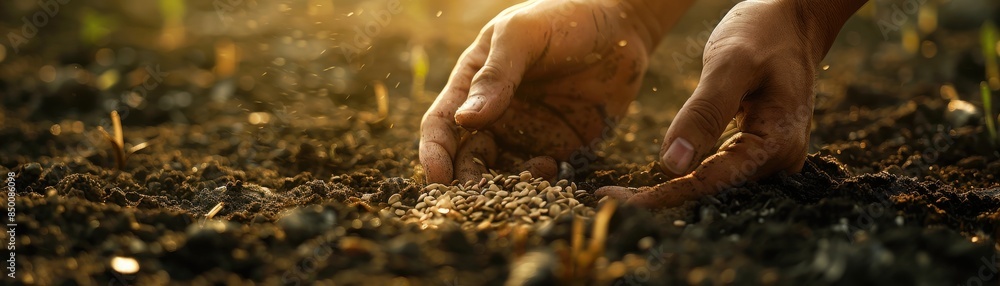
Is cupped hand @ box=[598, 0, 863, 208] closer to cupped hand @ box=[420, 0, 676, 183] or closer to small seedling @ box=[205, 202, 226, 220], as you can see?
cupped hand @ box=[420, 0, 676, 183]

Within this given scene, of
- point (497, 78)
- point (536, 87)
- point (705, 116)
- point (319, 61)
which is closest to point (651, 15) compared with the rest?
point (536, 87)

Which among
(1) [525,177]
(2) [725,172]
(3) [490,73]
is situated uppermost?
(3) [490,73]

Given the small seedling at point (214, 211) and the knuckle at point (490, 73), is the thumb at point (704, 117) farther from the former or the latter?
the small seedling at point (214, 211)

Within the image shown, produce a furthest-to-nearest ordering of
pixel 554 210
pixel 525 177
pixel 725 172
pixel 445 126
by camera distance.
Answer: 1. pixel 445 126
2. pixel 525 177
3. pixel 725 172
4. pixel 554 210

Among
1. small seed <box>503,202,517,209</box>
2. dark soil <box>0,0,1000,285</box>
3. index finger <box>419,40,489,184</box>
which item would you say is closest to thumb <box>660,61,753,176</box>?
dark soil <box>0,0,1000,285</box>

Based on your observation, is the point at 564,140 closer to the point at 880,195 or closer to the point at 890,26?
the point at 880,195

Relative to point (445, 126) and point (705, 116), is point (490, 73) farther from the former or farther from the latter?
point (705, 116)
